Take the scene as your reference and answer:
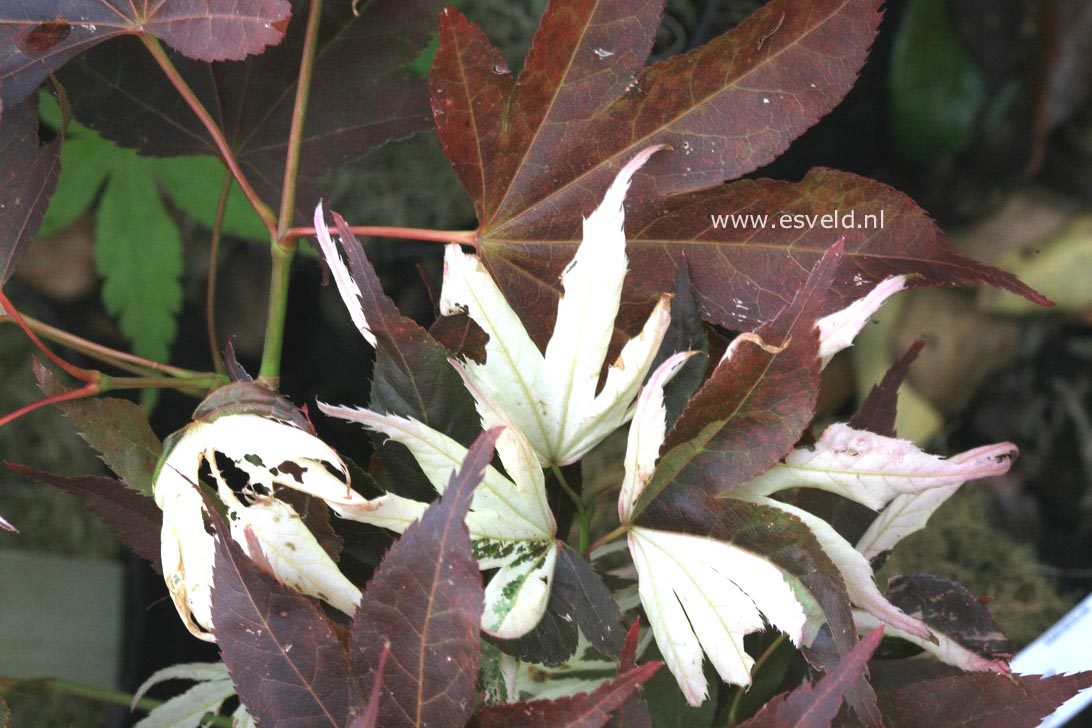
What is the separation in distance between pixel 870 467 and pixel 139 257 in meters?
0.62

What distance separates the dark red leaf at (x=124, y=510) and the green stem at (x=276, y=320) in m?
0.07

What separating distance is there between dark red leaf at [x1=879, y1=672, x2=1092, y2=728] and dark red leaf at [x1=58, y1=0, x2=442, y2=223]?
35cm

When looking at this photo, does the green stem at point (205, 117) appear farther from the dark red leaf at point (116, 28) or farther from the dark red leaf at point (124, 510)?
the dark red leaf at point (124, 510)

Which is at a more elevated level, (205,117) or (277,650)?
(205,117)

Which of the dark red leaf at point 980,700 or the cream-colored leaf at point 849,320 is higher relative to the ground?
the cream-colored leaf at point 849,320

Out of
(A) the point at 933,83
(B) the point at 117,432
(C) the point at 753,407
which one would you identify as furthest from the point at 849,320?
(A) the point at 933,83

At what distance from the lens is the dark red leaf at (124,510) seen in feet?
1.18

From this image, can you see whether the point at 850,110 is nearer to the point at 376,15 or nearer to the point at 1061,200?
the point at 1061,200

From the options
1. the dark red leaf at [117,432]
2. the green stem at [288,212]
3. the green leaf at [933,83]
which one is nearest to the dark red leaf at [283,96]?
the green stem at [288,212]

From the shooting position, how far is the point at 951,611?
391mm

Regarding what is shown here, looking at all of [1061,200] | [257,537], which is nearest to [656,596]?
[257,537]

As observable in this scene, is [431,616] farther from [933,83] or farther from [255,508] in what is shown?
[933,83]

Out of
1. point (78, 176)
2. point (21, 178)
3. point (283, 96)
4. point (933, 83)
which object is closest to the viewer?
point (21, 178)

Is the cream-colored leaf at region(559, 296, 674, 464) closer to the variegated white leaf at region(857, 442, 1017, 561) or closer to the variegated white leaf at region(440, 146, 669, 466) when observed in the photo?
the variegated white leaf at region(440, 146, 669, 466)
